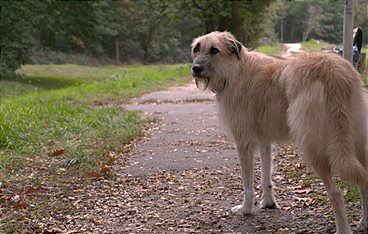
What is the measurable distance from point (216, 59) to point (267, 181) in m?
1.36

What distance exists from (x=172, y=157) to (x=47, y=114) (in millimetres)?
3963

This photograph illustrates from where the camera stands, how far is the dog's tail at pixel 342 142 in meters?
3.89

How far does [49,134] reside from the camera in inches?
365

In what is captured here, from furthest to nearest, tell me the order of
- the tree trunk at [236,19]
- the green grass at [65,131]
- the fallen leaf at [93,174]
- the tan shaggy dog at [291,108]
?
the tree trunk at [236,19]
the green grass at [65,131]
the fallen leaf at [93,174]
the tan shaggy dog at [291,108]

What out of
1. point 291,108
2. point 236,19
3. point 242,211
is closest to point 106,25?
point 236,19

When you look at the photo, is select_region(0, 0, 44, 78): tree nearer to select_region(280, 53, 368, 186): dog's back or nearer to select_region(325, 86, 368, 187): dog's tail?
select_region(280, 53, 368, 186): dog's back

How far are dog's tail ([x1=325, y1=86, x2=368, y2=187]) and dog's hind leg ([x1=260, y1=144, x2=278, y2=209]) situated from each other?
132cm

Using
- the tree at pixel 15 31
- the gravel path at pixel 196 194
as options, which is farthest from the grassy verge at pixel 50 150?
the tree at pixel 15 31

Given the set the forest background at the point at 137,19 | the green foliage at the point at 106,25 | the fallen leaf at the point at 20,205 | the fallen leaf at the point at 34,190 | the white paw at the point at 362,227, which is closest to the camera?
the white paw at the point at 362,227

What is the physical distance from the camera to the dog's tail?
12.8 feet

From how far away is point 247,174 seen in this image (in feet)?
17.1

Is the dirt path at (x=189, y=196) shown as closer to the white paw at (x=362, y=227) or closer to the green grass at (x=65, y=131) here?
the white paw at (x=362, y=227)

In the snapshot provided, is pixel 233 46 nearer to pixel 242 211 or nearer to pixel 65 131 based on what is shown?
pixel 242 211

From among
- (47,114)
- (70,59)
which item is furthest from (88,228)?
(70,59)
